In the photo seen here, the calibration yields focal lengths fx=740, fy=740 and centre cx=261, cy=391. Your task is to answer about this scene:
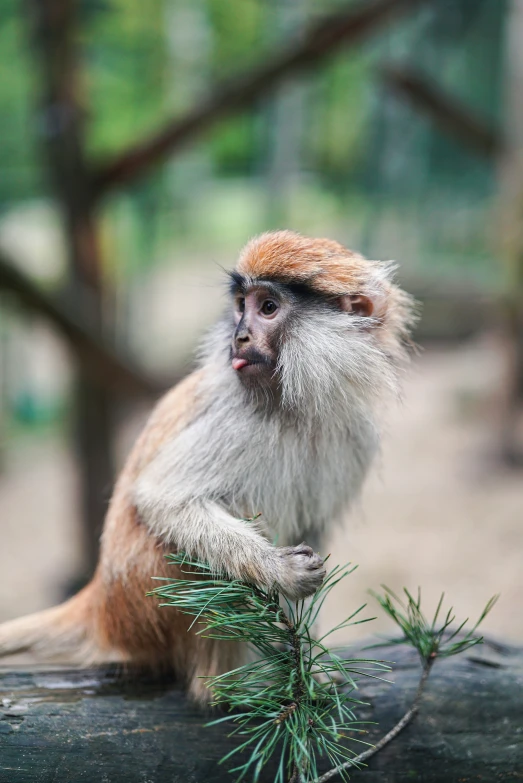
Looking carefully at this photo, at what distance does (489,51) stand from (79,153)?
8.39 meters

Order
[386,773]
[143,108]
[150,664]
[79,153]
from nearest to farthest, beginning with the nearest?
1. [386,773]
2. [150,664]
3. [79,153]
4. [143,108]

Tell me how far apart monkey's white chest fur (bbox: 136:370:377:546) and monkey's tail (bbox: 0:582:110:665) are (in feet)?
2.20

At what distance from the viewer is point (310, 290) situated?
8.86ft

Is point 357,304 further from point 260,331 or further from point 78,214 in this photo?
point 78,214

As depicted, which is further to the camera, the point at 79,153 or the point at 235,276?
the point at 79,153

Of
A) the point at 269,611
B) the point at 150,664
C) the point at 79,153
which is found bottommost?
the point at 150,664

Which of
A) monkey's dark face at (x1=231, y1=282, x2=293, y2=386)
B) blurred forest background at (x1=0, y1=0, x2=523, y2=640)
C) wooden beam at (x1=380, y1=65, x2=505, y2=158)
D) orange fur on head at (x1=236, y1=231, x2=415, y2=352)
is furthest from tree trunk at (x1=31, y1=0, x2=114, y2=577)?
wooden beam at (x1=380, y1=65, x2=505, y2=158)

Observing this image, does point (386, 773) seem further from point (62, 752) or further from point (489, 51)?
point (489, 51)

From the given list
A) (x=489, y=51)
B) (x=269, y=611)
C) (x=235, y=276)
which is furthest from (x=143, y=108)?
(x=269, y=611)

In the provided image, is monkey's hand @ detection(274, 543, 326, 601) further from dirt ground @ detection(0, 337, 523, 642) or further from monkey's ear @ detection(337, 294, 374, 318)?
dirt ground @ detection(0, 337, 523, 642)

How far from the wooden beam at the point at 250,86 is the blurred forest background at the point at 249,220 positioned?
0.02 meters

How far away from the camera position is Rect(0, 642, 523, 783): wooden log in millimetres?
2295

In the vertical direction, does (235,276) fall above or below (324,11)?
below

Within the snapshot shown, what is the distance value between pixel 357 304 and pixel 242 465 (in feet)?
2.47
